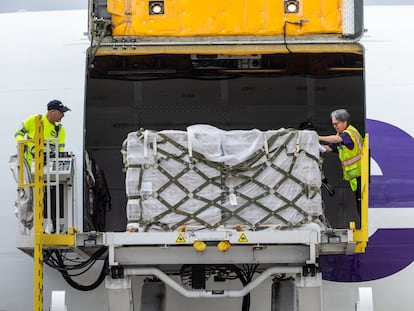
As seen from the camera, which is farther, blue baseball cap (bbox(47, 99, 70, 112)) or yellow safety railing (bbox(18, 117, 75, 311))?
blue baseball cap (bbox(47, 99, 70, 112))

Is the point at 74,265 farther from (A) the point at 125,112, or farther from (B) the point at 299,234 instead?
(A) the point at 125,112

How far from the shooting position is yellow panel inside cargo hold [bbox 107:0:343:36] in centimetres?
1016

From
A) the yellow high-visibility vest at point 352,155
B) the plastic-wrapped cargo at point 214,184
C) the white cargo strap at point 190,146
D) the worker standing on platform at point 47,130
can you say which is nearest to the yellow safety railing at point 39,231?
the worker standing on platform at point 47,130

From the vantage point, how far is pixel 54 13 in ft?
35.8

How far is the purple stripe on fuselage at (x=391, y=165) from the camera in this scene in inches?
405

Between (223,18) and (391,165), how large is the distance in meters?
2.45

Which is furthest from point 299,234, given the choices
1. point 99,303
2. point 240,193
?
point 99,303

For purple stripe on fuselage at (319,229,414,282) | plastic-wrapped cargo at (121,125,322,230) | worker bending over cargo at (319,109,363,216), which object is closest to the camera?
plastic-wrapped cargo at (121,125,322,230)

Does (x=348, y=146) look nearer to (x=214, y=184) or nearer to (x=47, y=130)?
(x=214, y=184)

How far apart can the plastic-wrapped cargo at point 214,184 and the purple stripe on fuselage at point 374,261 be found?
4.47 ft

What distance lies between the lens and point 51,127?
1022cm

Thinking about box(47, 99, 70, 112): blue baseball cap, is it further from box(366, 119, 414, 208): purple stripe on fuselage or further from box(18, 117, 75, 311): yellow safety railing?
box(366, 119, 414, 208): purple stripe on fuselage

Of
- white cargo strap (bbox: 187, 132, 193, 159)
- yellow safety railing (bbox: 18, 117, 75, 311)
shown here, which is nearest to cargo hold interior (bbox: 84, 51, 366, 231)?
yellow safety railing (bbox: 18, 117, 75, 311)

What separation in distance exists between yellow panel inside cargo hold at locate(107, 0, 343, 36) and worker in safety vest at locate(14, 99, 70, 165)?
102 cm
